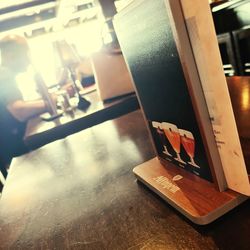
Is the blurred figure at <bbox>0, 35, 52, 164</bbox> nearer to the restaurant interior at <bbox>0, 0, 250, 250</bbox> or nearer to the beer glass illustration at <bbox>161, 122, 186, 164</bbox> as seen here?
the restaurant interior at <bbox>0, 0, 250, 250</bbox>

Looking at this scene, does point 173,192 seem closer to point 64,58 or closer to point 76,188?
point 76,188

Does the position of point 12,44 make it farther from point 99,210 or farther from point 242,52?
point 242,52

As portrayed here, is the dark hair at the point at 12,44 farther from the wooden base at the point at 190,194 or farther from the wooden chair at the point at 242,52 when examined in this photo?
the wooden chair at the point at 242,52

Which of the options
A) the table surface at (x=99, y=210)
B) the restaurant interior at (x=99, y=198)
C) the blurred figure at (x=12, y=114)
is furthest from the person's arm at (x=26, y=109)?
the table surface at (x=99, y=210)

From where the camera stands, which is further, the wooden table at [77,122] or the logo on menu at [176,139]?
the wooden table at [77,122]

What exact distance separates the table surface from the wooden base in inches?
0.6

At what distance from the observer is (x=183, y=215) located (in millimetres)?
458

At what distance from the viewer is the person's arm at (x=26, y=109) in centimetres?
266

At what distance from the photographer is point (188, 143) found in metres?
0.49

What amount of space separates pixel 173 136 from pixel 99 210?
0.22 meters

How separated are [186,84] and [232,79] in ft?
3.24

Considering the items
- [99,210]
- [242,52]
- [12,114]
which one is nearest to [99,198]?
[99,210]

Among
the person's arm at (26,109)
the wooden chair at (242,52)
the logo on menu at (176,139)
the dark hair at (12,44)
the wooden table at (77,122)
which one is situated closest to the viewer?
the logo on menu at (176,139)

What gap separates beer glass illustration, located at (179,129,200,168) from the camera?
1.57 ft
